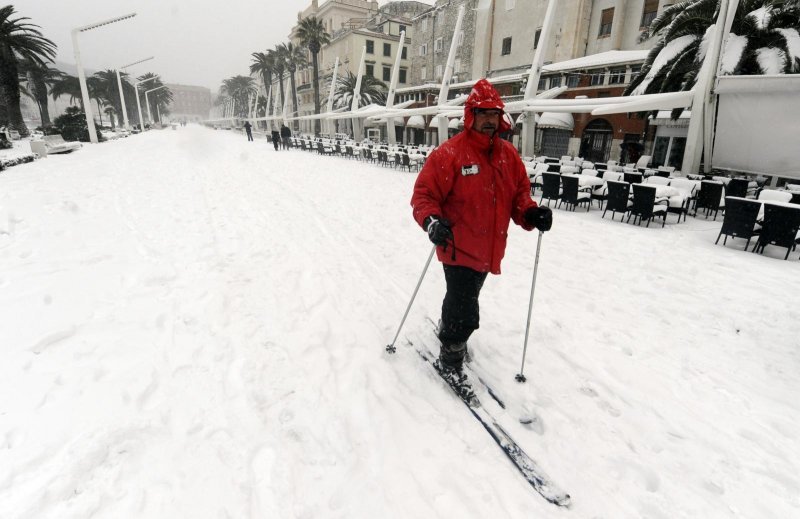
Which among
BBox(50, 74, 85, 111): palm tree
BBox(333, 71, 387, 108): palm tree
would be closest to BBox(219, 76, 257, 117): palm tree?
BBox(50, 74, 85, 111): palm tree

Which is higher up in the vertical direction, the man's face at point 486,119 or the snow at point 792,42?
the snow at point 792,42

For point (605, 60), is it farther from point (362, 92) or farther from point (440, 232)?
point (362, 92)

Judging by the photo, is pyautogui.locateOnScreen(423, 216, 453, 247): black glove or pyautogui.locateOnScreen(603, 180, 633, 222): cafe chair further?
pyautogui.locateOnScreen(603, 180, 633, 222): cafe chair

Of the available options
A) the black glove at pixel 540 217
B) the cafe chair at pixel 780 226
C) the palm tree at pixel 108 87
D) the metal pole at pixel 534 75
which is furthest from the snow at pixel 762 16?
the palm tree at pixel 108 87

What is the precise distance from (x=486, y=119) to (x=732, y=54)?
12.7 metres

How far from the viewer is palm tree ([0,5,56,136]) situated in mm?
21062

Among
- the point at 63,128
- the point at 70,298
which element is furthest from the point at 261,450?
the point at 63,128

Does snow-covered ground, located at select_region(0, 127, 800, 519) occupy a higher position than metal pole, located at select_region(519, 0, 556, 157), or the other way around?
metal pole, located at select_region(519, 0, 556, 157)

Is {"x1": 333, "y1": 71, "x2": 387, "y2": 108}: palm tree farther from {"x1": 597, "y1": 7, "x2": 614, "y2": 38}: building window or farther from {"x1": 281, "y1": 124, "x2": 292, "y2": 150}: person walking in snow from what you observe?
{"x1": 597, "y1": 7, "x2": 614, "y2": 38}: building window

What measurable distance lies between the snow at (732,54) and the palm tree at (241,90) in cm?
9637

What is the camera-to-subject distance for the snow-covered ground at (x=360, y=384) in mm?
1916

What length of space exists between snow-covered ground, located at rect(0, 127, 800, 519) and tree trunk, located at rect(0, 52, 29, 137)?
24.9m

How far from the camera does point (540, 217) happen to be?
2.54 meters

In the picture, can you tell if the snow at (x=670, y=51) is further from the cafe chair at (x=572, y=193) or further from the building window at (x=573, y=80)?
the building window at (x=573, y=80)
